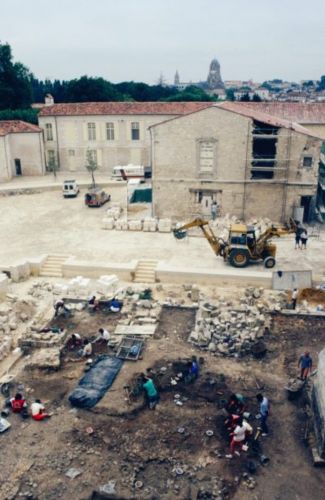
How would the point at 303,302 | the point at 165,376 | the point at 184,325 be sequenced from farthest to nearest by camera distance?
the point at 303,302 < the point at 184,325 < the point at 165,376

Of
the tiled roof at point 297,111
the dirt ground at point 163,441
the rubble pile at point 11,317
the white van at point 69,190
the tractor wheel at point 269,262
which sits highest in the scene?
the tiled roof at point 297,111

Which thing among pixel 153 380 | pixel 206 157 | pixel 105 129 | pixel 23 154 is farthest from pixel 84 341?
pixel 105 129

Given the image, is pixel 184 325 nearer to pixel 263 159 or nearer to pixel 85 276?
pixel 85 276

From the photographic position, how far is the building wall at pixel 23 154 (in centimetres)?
4272

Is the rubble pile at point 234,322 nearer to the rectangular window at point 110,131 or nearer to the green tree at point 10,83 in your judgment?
the rectangular window at point 110,131

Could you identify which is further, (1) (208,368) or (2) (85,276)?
(2) (85,276)

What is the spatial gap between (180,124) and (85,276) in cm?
1245

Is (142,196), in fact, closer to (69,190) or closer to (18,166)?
(69,190)

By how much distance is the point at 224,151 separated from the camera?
29.7m

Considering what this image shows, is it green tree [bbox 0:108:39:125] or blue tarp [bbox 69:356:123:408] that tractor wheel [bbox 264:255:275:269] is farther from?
green tree [bbox 0:108:39:125]

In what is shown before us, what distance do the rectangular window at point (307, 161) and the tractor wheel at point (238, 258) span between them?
954 cm

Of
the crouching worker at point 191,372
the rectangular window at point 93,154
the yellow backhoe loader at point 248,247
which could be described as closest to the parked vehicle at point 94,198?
the rectangular window at point 93,154

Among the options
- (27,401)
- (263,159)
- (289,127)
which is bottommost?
(27,401)

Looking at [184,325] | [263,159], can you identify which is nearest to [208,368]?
[184,325]
